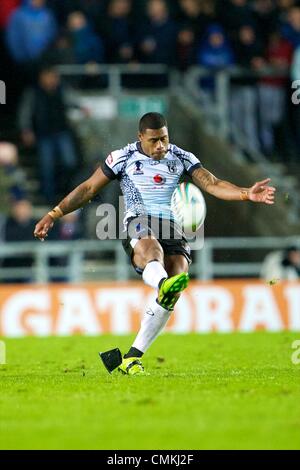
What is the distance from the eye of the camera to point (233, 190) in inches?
420

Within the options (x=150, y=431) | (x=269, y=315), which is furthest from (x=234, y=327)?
(x=150, y=431)

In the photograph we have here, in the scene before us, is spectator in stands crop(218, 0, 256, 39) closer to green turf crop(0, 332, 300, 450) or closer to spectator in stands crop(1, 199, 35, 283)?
spectator in stands crop(1, 199, 35, 283)

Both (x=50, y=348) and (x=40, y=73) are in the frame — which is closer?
(x=50, y=348)

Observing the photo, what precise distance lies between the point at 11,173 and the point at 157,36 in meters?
3.52

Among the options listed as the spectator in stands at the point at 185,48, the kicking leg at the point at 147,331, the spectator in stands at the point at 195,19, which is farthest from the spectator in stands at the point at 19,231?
the kicking leg at the point at 147,331

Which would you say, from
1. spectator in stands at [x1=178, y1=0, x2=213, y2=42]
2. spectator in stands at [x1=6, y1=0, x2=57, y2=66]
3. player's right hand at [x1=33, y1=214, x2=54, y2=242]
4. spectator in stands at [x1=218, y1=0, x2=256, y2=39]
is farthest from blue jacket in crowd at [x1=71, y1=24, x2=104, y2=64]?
player's right hand at [x1=33, y1=214, x2=54, y2=242]

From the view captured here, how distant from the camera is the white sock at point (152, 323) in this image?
1063 centimetres

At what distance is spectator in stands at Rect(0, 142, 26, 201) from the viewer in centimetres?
2043

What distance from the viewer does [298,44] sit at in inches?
854

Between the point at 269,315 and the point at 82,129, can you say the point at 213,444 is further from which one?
the point at 82,129

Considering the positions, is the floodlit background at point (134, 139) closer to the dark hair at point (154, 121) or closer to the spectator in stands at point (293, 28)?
the spectator in stands at point (293, 28)

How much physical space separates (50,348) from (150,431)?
7713 millimetres

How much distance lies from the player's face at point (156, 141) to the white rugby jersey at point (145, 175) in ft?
0.51

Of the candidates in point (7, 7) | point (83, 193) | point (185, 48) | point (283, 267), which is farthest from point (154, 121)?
point (7, 7)
